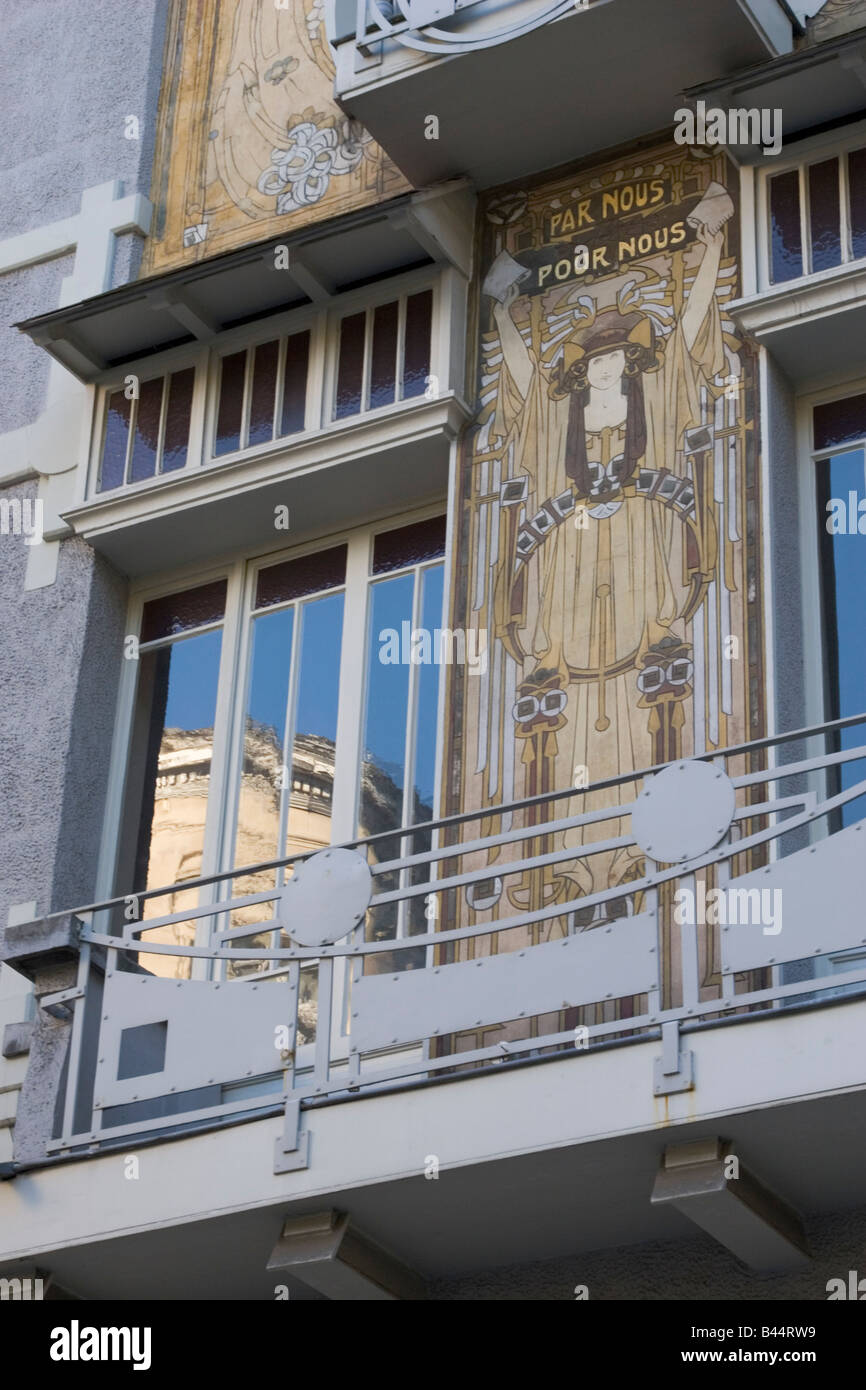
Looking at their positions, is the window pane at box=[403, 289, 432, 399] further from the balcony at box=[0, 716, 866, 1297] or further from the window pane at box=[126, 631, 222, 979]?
the balcony at box=[0, 716, 866, 1297]

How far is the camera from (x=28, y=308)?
12.4 meters

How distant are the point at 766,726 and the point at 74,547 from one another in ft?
13.1

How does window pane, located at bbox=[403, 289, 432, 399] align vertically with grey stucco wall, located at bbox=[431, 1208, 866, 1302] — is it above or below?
above

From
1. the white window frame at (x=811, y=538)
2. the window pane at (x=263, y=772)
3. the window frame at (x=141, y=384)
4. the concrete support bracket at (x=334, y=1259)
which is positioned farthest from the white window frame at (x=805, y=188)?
the concrete support bracket at (x=334, y=1259)

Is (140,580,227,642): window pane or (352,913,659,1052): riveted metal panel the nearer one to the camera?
(352,913,659,1052): riveted metal panel

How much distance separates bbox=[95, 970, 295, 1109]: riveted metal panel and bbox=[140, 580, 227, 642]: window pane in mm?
2788

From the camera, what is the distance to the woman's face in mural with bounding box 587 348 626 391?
1038 centimetres

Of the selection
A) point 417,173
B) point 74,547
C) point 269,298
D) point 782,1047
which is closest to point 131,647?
point 74,547

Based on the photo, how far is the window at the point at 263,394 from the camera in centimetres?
1127

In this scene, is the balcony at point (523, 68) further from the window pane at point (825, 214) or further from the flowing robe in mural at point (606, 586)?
the flowing robe in mural at point (606, 586)

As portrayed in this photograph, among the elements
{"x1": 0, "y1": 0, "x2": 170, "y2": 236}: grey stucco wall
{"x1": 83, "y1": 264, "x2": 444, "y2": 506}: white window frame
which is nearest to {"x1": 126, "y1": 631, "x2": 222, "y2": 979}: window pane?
{"x1": 83, "y1": 264, "x2": 444, "y2": 506}: white window frame

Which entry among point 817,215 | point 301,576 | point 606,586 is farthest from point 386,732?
point 817,215

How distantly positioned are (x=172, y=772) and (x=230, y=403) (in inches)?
72.5

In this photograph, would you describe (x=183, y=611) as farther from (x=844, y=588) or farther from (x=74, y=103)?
(x=844, y=588)
